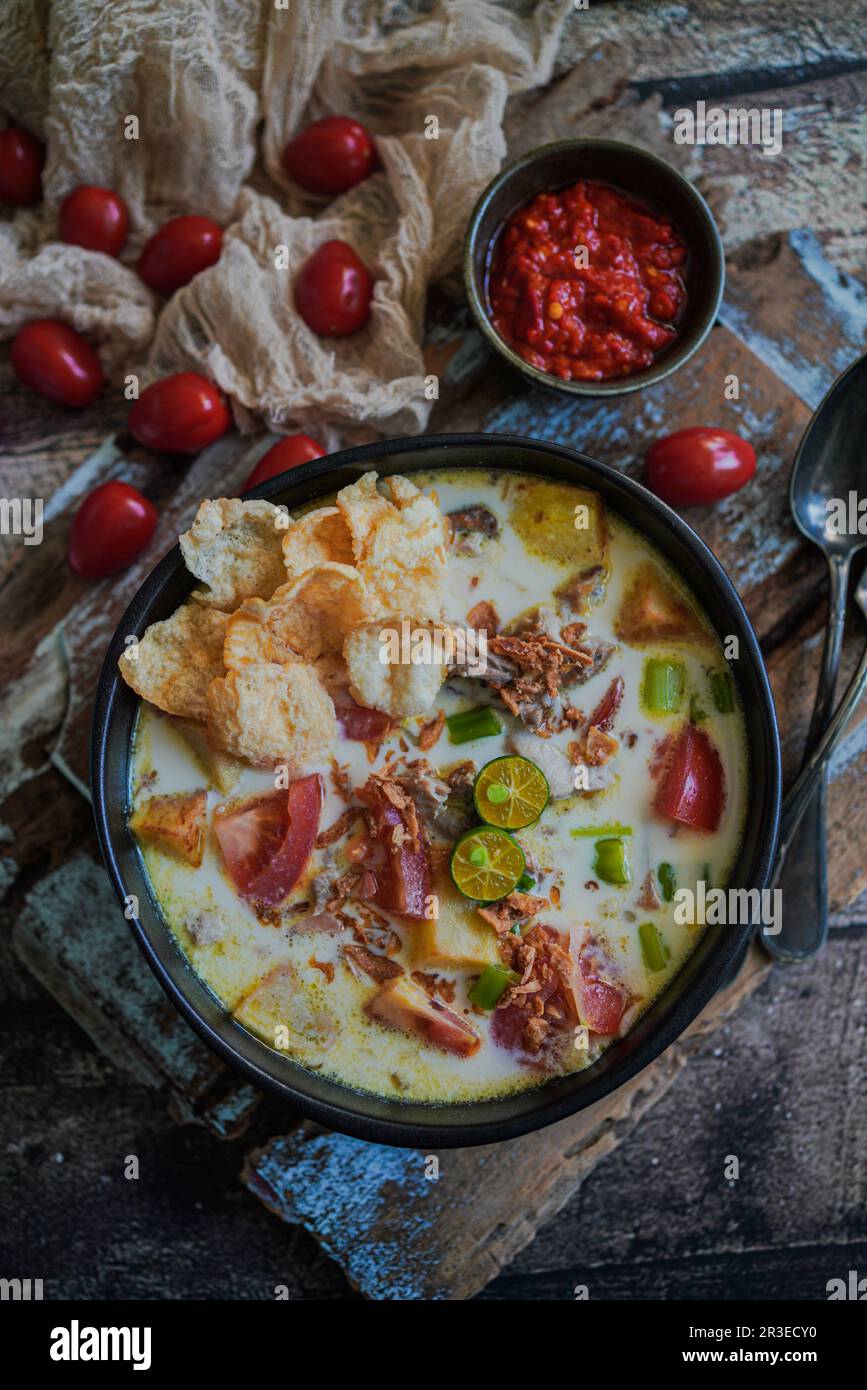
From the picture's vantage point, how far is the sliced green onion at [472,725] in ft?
11.0

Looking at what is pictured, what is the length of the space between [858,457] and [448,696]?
5.52ft

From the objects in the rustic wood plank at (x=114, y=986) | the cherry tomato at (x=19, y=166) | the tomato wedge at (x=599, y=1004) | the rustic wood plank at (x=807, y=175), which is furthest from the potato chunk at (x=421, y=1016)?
the cherry tomato at (x=19, y=166)

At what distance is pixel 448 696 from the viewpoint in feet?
11.1

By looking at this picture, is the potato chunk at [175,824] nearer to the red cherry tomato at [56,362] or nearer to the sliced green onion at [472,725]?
the sliced green onion at [472,725]

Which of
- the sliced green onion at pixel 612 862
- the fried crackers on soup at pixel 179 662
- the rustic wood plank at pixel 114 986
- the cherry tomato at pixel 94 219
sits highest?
the cherry tomato at pixel 94 219

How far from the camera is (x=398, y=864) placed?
10.6ft

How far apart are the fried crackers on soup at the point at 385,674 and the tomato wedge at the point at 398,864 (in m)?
0.26

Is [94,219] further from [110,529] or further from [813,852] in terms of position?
[813,852]

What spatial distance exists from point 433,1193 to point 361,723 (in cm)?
170

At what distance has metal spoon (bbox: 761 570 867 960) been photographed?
3680mm

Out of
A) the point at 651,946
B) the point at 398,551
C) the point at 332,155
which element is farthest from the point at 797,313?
the point at 651,946

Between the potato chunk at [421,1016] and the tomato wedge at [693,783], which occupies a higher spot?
the tomato wedge at [693,783]

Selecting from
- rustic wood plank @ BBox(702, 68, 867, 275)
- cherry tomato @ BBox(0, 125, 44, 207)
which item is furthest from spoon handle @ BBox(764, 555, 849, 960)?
cherry tomato @ BBox(0, 125, 44, 207)

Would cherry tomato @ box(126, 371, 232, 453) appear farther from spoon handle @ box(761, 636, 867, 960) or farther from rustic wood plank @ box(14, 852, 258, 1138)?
spoon handle @ box(761, 636, 867, 960)
